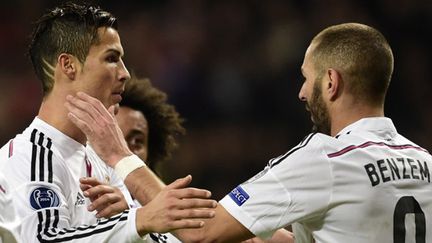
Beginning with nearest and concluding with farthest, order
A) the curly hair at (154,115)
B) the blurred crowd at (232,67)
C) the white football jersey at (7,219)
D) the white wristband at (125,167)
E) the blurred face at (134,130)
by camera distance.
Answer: the white football jersey at (7,219) → the white wristband at (125,167) → the blurred face at (134,130) → the curly hair at (154,115) → the blurred crowd at (232,67)

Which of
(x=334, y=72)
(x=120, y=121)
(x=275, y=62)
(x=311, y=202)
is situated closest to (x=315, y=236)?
(x=311, y=202)

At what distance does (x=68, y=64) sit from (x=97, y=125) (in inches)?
14.7

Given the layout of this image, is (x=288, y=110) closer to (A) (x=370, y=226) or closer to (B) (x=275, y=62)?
(B) (x=275, y=62)

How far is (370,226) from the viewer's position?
405 centimetres

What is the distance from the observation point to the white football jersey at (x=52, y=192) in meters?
4.03

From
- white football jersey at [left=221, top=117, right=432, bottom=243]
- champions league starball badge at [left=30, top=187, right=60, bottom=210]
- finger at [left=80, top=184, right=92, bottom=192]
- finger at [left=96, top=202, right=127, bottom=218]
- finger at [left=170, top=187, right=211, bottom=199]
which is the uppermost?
champions league starball badge at [left=30, top=187, right=60, bottom=210]

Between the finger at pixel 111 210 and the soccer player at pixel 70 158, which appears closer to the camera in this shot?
the soccer player at pixel 70 158

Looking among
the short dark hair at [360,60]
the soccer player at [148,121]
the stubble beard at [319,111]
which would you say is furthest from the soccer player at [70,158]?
the soccer player at [148,121]

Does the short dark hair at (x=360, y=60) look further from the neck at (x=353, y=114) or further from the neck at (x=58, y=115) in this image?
the neck at (x=58, y=115)

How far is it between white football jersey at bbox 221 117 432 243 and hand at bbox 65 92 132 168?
63 cm

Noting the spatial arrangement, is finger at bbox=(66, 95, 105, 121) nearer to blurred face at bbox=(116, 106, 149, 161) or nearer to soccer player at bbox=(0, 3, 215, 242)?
soccer player at bbox=(0, 3, 215, 242)

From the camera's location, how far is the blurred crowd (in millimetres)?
10094

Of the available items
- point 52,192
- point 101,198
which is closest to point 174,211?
point 101,198

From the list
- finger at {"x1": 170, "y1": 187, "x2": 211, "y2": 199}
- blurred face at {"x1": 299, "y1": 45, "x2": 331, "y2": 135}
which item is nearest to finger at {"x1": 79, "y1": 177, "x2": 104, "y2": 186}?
finger at {"x1": 170, "y1": 187, "x2": 211, "y2": 199}
